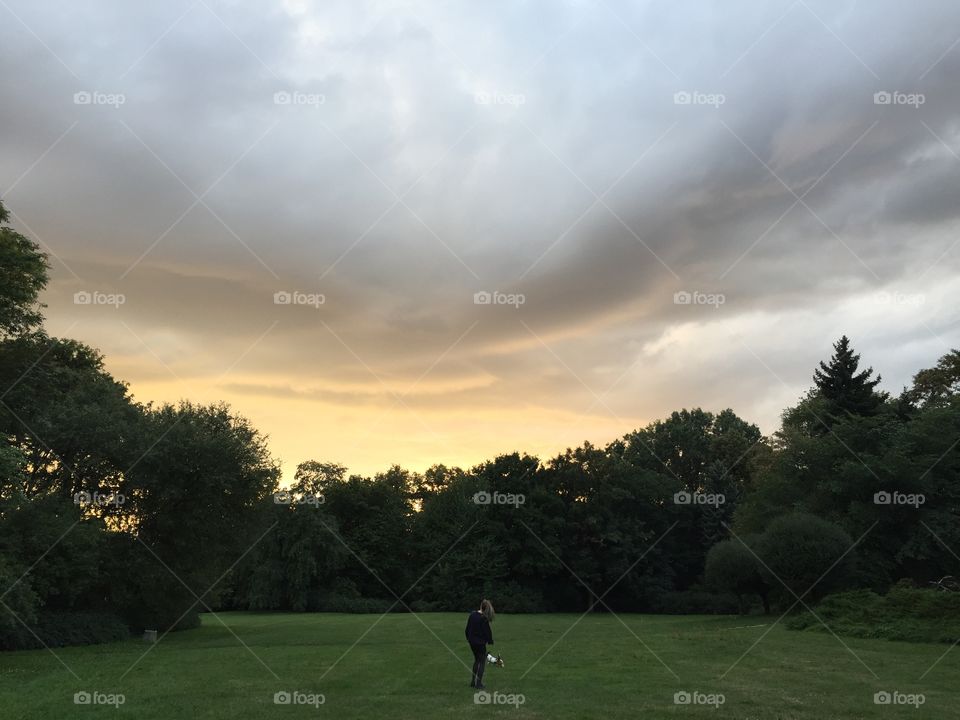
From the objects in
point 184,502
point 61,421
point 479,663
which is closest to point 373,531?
point 184,502

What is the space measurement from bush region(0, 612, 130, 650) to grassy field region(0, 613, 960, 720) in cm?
177

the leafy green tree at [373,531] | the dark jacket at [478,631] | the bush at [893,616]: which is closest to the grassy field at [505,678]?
the dark jacket at [478,631]

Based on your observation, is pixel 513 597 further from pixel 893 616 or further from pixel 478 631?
pixel 478 631

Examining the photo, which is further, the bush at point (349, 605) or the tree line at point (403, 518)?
the bush at point (349, 605)

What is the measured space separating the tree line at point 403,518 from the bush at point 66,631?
99mm

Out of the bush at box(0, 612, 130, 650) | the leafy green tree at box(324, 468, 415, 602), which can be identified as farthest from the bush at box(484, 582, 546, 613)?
the bush at box(0, 612, 130, 650)

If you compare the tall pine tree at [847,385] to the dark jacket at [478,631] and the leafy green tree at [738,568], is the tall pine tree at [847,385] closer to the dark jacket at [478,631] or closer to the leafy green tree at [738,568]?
the leafy green tree at [738,568]

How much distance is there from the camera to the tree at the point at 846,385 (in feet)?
209

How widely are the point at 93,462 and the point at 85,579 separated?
21.0ft

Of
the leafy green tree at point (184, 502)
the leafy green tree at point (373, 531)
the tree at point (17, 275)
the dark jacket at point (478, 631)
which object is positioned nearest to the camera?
the dark jacket at point (478, 631)

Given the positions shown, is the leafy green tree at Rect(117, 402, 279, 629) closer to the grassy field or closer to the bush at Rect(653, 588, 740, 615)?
the grassy field

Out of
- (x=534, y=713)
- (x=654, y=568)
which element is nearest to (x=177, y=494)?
(x=534, y=713)

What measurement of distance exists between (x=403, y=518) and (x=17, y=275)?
6572 centimetres

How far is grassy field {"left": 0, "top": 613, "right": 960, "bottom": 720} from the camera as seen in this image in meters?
16.9
